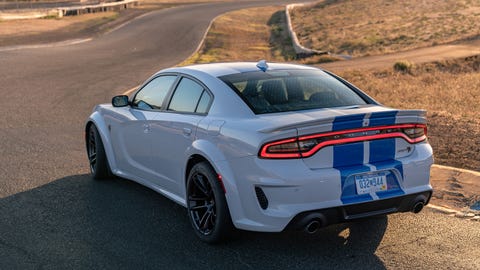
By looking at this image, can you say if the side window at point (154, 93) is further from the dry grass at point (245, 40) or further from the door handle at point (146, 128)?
the dry grass at point (245, 40)

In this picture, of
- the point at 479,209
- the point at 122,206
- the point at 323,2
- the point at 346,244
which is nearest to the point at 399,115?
the point at 346,244

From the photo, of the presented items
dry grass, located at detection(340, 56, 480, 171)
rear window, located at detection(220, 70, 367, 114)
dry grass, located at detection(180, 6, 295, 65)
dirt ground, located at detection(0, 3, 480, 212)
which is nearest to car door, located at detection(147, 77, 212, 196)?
rear window, located at detection(220, 70, 367, 114)

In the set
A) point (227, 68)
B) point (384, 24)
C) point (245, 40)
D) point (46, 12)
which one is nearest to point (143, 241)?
point (227, 68)

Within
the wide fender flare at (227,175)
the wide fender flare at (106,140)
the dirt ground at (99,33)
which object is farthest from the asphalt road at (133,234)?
the dirt ground at (99,33)

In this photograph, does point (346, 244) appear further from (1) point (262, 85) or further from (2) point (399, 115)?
(1) point (262, 85)

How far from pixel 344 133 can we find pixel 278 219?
0.82 m

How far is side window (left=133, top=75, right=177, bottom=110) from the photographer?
690cm

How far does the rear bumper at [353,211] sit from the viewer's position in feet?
16.8

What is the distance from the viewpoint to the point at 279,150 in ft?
16.9

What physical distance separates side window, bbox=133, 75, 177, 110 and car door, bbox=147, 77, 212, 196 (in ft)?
0.71

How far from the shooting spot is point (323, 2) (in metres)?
64.2

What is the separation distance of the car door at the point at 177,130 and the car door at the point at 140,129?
15cm

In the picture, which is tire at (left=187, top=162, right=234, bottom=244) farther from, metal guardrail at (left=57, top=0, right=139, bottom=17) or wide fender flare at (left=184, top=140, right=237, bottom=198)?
metal guardrail at (left=57, top=0, right=139, bottom=17)

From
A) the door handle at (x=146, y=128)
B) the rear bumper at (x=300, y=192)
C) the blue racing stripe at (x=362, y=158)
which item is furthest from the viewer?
the door handle at (x=146, y=128)
